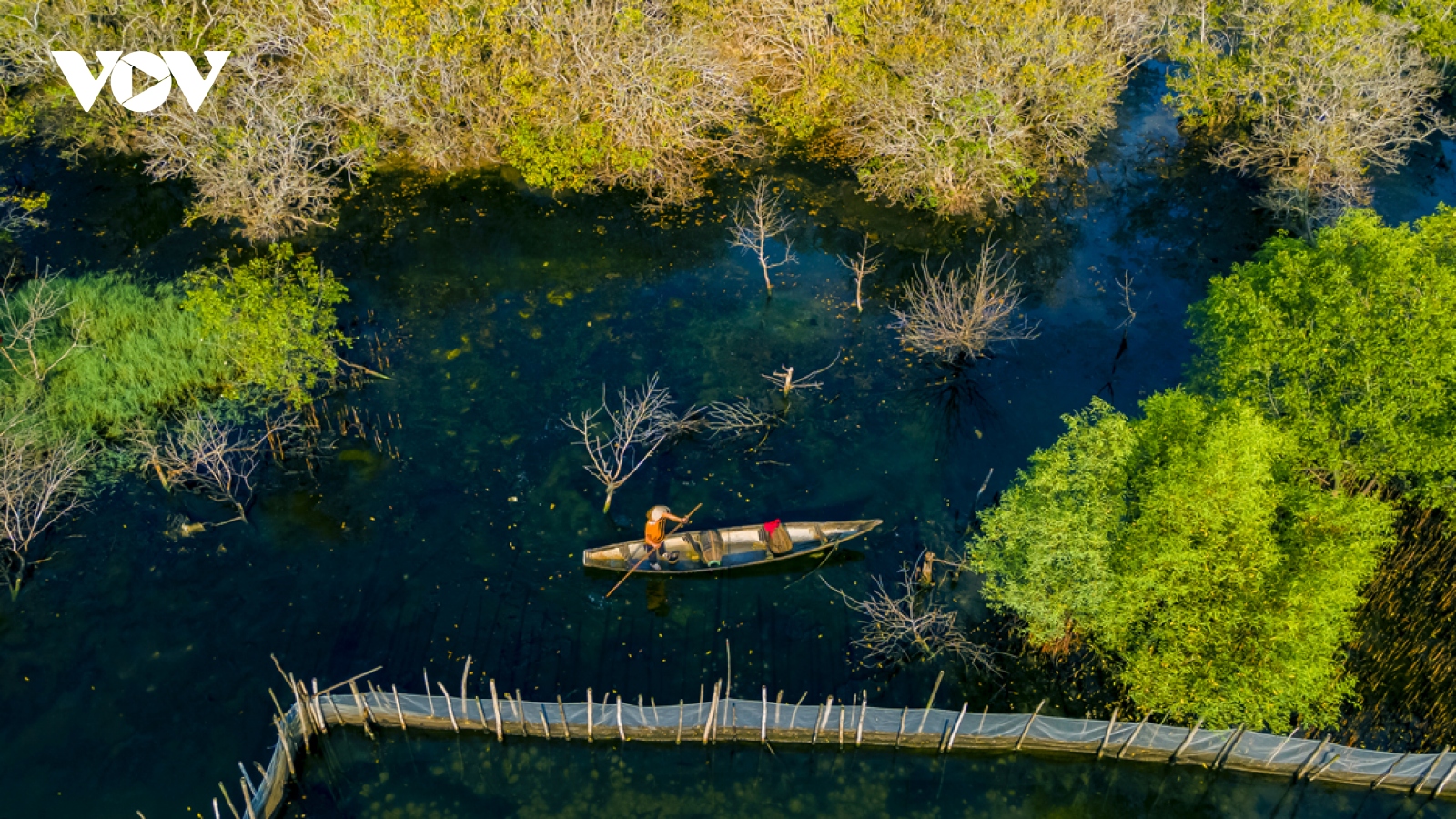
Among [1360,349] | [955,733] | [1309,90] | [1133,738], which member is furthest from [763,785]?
[1309,90]

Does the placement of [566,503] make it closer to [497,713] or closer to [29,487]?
[497,713]

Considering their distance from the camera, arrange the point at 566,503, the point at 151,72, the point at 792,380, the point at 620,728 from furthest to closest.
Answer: the point at 151,72 < the point at 792,380 < the point at 566,503 < the point at 620,728

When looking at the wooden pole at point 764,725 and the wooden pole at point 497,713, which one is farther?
the wooden pole at point 764,725

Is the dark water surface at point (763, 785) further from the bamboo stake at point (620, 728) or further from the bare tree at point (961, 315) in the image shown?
the bare tree at point (961, 315)

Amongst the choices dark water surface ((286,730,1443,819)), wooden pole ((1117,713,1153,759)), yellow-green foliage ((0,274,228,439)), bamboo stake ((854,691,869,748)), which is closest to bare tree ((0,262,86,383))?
yellow-green foliage ((0,274,228,439))

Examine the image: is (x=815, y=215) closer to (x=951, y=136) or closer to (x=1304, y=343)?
(x=951, y=136)

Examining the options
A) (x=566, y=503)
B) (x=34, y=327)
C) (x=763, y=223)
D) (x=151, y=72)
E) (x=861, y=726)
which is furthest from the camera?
(x=763, y=223)

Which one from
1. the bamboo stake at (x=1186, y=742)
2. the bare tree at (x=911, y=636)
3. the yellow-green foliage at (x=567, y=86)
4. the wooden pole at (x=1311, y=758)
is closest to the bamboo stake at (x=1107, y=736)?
the bamboo stake at (x=1186, y=742)
